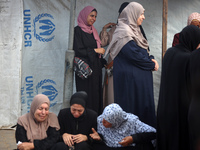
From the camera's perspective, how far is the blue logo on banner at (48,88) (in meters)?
5.79

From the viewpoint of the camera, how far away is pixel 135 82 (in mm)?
4848

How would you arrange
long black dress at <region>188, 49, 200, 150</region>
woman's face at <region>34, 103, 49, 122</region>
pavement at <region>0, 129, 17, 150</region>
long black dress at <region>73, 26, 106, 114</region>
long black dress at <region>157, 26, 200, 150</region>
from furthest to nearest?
long black dress at <region>73, 26, 106, 114</region>
pavement at <region>0, 129, 17, 150</region>
woman's face at <region>34, 103, 49, 122</region>
long black dress at <region>157, 26, 200, 150</region>
long black dress at <region>188, 49, 200, 150</region>

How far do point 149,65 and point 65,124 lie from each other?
5.05ft

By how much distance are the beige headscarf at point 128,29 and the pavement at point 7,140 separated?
6.41 ft

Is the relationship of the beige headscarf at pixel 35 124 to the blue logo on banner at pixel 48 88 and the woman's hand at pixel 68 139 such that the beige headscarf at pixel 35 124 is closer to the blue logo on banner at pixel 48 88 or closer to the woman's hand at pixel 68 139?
the woman's hand at pixel 68 139

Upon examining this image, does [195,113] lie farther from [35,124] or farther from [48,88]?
[48,88]

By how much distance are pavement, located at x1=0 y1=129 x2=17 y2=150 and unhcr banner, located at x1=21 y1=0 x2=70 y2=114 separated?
1.47 feet

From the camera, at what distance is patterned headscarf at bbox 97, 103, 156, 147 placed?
3.71 metres

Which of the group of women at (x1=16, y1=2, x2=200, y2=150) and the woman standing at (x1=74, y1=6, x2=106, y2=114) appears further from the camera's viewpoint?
the woman standing at (x1=74, y1=6, x2=106, y2=114)

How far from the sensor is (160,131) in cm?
344

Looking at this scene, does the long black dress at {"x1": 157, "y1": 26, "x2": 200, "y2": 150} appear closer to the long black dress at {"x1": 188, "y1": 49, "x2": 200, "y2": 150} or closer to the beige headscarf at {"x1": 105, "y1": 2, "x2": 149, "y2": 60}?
the long black dress at {"x1": 188, "y1": 49, "x2": 200, "y2": 150}

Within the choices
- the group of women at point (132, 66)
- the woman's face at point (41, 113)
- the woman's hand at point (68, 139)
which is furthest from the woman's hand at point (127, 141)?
the group of women at point (132, 66)

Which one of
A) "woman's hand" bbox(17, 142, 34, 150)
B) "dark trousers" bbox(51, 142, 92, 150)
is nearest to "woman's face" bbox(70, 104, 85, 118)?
"dark trousers" bbox(51, 142, 92, 150)

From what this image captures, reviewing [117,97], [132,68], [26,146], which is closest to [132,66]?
[132,68]
